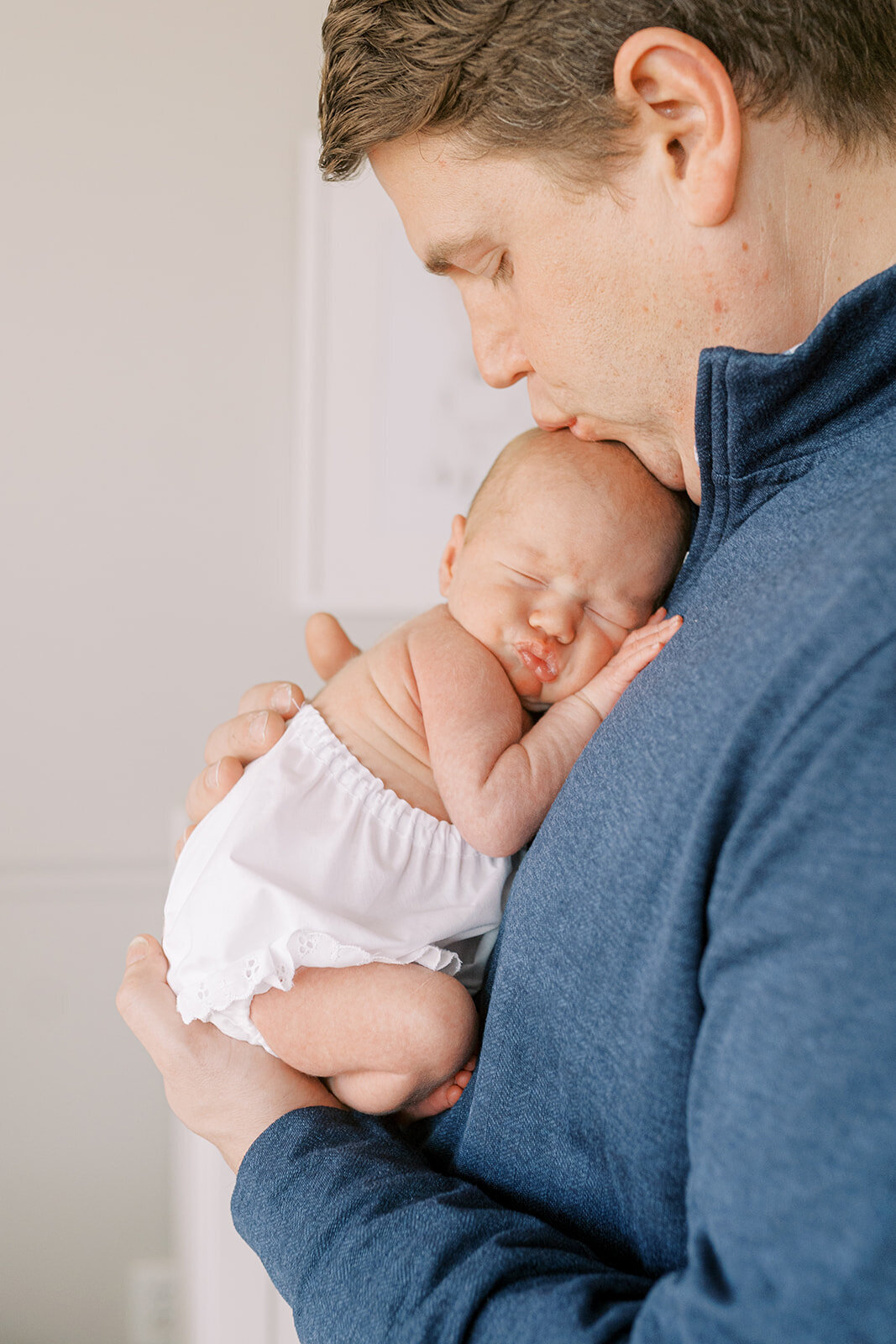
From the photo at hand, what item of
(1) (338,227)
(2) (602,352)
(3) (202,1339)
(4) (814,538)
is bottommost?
(3) (202,1339)

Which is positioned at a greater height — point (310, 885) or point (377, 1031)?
point (310, 885)

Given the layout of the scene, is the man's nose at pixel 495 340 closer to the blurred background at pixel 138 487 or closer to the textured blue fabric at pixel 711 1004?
the textured blue fabric at pixel 711 1004

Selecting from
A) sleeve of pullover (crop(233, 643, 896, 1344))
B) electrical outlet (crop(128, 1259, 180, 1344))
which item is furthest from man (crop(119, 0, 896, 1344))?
electrical outlet (crop(128, 1259, 180, 1344))

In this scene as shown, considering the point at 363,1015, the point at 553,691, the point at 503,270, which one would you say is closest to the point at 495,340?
the point at 503,270

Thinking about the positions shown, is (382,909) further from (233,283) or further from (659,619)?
(233,283)

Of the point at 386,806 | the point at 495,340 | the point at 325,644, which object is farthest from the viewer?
the point at 325,644

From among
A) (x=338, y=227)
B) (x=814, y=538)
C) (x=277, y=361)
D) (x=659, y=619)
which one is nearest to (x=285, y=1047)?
(x=659, y=619)

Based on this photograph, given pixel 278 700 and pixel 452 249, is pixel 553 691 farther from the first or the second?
pixel 452 249

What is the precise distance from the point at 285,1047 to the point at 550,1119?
39 centimetres

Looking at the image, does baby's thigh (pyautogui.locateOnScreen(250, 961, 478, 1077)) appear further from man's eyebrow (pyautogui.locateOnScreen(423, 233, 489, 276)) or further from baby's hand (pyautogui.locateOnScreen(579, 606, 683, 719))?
man's eyebrow (pyautogui.locateOnScreen(423, 233, 489, 276))

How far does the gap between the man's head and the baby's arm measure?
0.32 m

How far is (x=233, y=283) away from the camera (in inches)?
88.1

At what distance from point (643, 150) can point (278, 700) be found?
768 mm

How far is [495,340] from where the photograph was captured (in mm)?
1061
